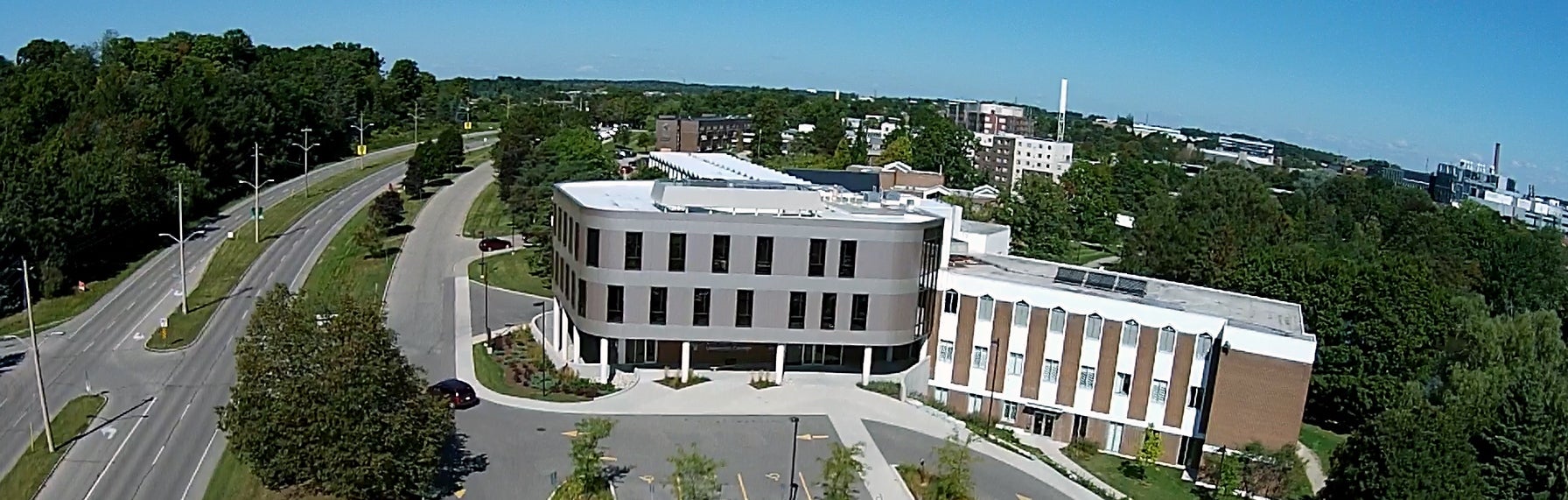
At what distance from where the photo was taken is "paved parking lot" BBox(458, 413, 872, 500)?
31484mm

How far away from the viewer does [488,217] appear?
265 ft

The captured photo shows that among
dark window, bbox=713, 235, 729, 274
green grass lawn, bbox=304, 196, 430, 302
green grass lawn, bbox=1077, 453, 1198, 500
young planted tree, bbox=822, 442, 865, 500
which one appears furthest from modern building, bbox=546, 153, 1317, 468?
green grass lawn, bbox=304, 196, 430, 302

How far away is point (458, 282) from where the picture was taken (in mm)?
60406

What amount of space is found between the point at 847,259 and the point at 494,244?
3699cm

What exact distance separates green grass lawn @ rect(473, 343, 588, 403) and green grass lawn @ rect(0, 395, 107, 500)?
13.0m

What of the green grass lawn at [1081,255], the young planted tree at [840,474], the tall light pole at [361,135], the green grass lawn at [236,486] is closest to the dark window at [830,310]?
the young planted tree at [840,474]

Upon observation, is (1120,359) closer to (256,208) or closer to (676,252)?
(676,252)

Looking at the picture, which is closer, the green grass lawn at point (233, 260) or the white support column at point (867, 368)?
the white support column at point (867, 368)

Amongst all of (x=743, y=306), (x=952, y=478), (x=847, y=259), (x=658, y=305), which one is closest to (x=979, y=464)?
(x=952, y=478)

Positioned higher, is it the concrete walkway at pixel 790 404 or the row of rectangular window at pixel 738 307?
the row of rectangular window at pixel 738 307

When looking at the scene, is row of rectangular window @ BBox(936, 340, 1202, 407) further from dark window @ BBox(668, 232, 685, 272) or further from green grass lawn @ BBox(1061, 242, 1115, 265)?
green grass lawn @ BBox(1061, 242, 1115, 265)

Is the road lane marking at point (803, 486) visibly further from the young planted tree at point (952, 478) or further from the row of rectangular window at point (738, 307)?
the row of rectangular window at point (738, 307)

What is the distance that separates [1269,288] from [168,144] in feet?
244

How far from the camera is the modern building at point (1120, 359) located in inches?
1469
